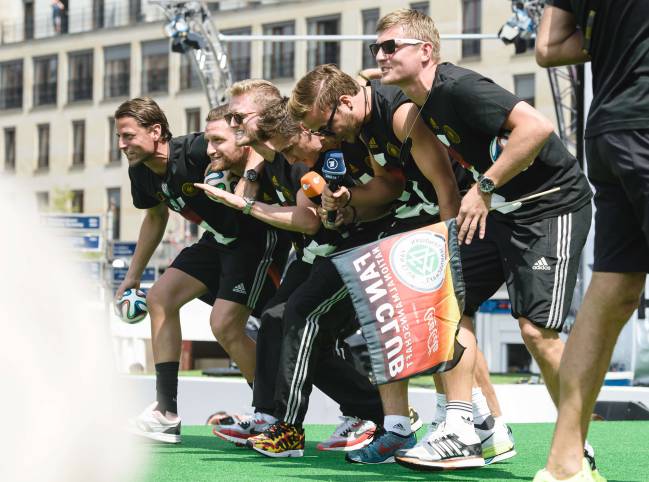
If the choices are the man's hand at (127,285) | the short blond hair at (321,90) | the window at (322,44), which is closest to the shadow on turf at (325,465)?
the man's hand at (127,285)

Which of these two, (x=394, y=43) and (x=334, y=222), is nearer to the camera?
(x=394, y=43)

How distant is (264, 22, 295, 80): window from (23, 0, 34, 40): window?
1628cm

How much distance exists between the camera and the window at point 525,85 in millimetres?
50625

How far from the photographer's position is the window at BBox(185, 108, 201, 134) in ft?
198

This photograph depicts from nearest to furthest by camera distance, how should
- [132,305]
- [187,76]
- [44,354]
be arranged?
[44,354] → [132,305] → [187,76]

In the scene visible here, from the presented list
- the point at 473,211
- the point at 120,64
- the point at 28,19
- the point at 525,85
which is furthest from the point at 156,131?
the point at 28,19

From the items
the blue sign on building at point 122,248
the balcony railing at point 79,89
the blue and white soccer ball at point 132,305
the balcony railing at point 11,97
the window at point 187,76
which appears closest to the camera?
the blue and white soccer ball at point 132,305

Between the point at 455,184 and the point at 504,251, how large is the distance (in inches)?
14.5

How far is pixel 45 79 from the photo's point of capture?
67.6 metres

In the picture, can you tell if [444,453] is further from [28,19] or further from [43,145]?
[28,19]

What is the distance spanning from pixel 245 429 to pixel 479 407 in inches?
71.3

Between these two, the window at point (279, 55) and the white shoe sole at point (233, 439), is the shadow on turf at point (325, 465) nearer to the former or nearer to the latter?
the white shoe sole at point (233, 439)

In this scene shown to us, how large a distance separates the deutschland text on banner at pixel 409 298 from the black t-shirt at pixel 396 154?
77 cm

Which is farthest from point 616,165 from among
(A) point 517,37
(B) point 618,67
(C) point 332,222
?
(A) point 517,37
